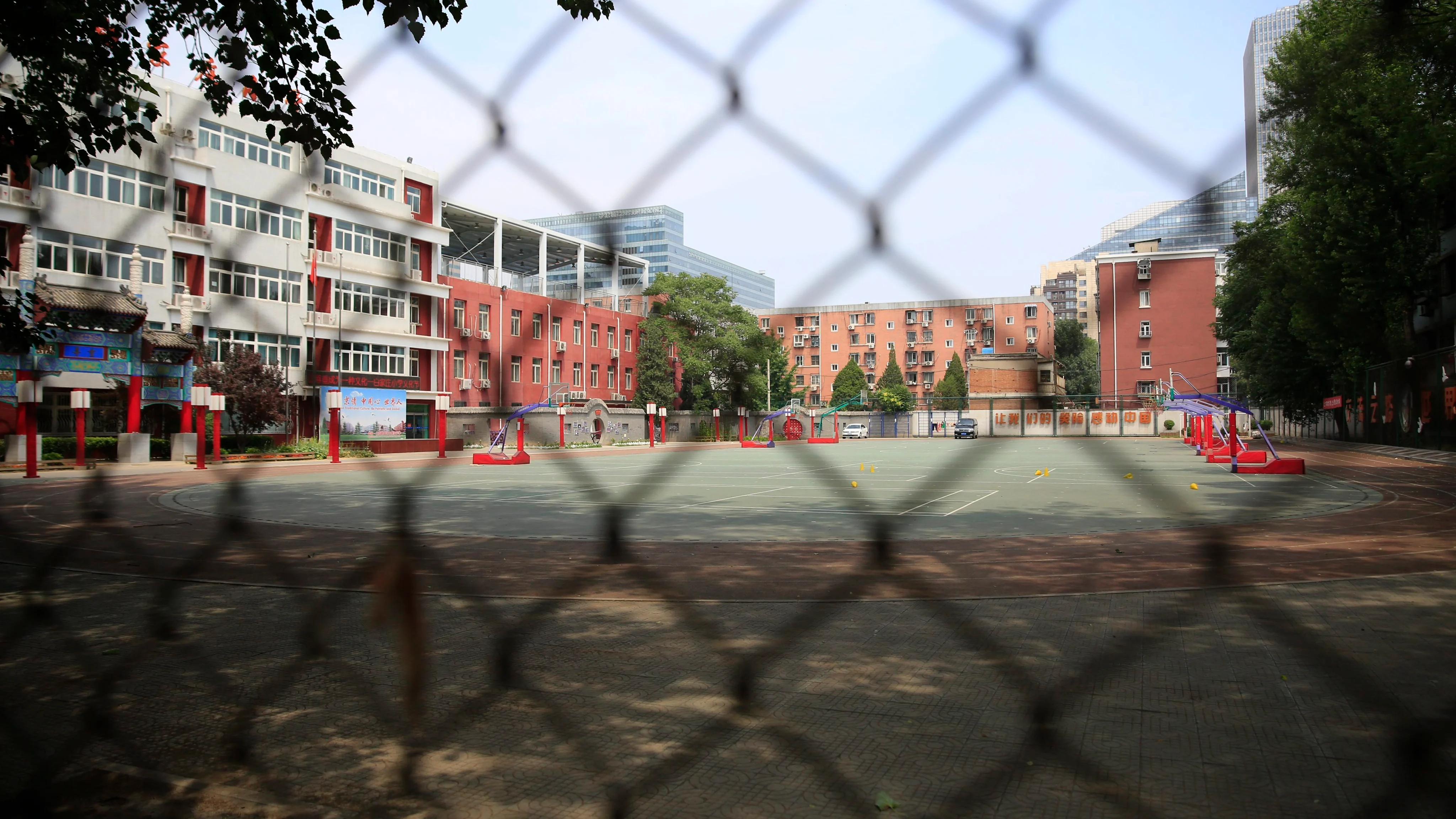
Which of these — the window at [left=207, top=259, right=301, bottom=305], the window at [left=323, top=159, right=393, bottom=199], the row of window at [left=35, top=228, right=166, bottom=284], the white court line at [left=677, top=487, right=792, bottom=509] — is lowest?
the white court line at [left=677, top=487, right=792, bottom=509]

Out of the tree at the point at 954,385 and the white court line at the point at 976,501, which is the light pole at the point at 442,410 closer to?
the tree at the point at 954,385

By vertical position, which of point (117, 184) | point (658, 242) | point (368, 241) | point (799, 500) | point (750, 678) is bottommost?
point (799, 500)

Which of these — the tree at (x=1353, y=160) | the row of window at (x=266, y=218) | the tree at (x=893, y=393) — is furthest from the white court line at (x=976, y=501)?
the row of window at (x=266, y=218)

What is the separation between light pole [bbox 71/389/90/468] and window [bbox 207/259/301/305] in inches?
720

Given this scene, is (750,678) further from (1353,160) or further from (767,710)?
(1353,160)

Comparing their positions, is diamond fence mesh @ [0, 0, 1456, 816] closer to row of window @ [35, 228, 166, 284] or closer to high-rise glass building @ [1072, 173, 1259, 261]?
high-rise glass building @ [1072, 173, 1259, 261]

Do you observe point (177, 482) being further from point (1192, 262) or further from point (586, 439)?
point (1192, 262)

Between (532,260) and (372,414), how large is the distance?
268 centimetres

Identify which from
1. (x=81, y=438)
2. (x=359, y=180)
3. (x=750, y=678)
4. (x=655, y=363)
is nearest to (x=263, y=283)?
(x=359, y=180)

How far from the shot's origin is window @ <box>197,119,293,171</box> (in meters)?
2.62

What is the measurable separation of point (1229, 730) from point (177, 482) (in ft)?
56.8

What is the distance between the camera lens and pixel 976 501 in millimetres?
12102

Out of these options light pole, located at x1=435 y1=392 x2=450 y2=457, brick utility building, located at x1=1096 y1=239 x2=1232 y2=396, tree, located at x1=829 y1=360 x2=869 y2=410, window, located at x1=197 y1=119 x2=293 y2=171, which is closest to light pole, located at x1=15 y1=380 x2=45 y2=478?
window, located at x1=197 y1=119 x2=293 y2=171

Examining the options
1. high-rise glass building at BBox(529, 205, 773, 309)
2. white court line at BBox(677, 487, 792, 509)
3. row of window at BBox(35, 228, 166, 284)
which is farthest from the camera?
white court line at BBox(677, 487, 792, 509)
